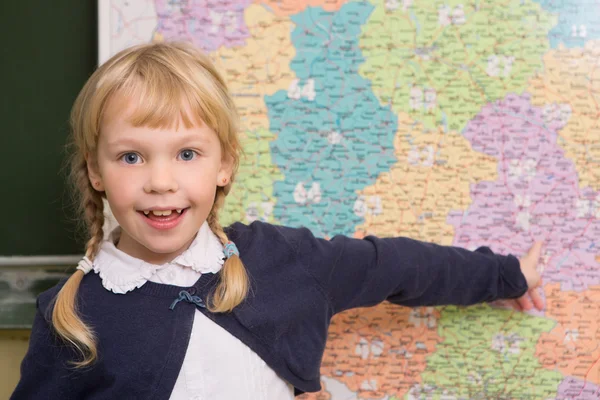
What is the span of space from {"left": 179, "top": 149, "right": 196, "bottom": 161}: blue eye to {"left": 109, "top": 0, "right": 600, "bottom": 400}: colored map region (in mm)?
319

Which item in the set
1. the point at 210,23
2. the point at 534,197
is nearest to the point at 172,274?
the point at 210,23

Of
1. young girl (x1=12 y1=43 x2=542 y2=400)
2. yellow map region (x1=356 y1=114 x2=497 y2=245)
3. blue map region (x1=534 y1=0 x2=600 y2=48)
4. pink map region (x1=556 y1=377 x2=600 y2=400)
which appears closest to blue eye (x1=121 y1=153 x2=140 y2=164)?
young girl (x1=12 y1=43 x2=542 y2=400)

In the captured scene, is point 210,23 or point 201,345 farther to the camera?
point 210,23

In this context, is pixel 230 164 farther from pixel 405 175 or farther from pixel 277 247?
pixel 405 175

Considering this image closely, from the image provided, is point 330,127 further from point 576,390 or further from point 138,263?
point 576,390

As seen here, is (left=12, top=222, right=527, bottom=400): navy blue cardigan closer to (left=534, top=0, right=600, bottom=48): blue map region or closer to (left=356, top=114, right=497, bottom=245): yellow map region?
(left=356, top=114, right=497, bottom=245): yellow map region

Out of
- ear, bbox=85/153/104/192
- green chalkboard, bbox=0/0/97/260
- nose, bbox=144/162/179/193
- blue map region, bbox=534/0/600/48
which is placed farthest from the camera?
green chalkboard, bbox=0/0/97/260

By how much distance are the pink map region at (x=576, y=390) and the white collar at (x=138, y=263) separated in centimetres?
74

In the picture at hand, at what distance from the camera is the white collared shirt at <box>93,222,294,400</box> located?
3.38ft

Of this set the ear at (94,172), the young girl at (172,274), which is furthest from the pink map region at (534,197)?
the ear at (94,172)

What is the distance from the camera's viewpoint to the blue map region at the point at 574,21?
128cm

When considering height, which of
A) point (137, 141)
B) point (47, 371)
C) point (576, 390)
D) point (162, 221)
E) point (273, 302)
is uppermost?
point (137, 141)

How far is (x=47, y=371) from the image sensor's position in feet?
3.44

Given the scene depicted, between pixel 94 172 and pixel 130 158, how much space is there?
107mm
